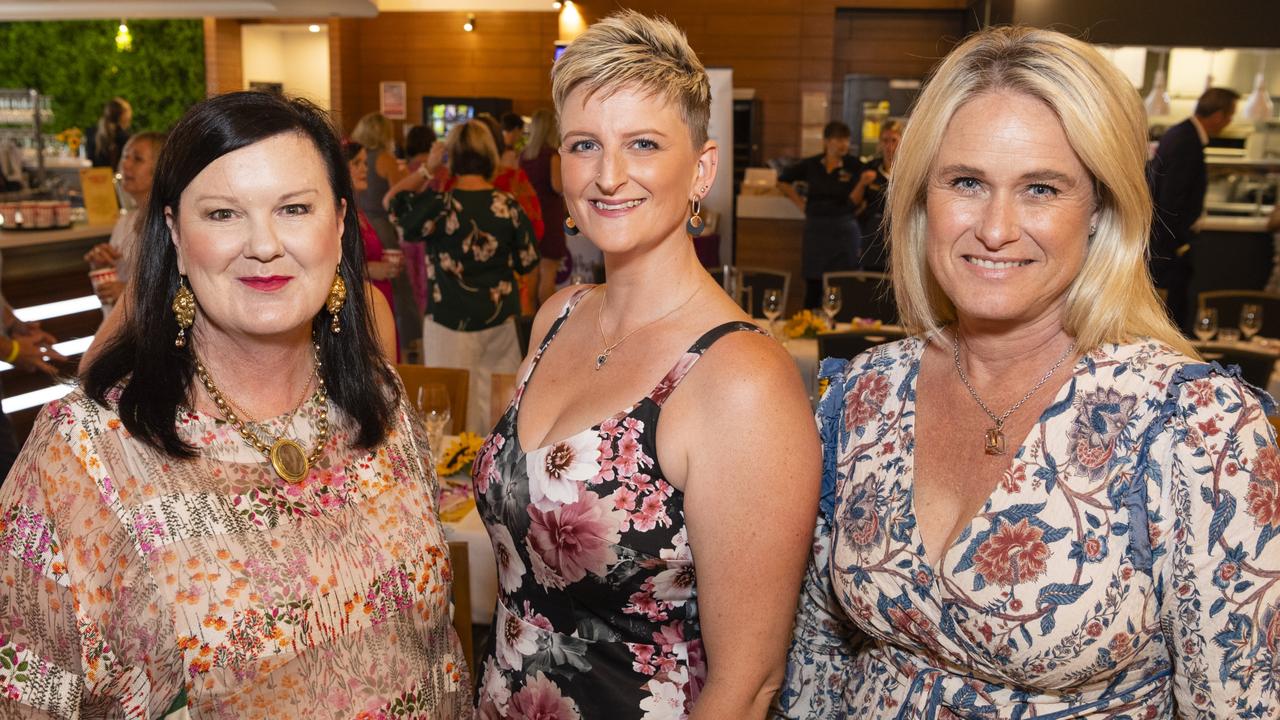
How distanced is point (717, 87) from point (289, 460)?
880cm

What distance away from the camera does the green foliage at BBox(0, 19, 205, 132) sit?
1750cm

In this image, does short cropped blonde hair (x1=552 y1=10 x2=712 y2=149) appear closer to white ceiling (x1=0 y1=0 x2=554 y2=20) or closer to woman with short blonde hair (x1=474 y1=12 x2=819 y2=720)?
woman with short blonde hair (x1=474 y1=12 x2=819 y2=720)

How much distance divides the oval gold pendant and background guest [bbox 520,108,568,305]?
7.26 m

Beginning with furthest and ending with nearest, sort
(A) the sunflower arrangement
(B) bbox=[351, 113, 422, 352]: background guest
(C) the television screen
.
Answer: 1. (C) the television screen
2. (B) bbox=[351, 113, 422, 352]: background guest
3. (A) the sunflower arrangement

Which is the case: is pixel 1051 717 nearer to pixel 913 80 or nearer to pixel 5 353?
pixel 5 353

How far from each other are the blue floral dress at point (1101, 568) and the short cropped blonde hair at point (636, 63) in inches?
26.4

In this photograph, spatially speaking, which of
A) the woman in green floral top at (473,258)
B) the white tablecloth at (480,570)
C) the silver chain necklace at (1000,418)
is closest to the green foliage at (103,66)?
the woman in green floral top at (473,258)

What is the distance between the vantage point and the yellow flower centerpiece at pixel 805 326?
18.6 ft

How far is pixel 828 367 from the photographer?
1985 millimetres

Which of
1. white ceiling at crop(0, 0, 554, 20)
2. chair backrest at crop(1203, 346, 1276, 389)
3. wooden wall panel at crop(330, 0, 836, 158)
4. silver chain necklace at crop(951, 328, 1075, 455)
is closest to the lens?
silver chain necklace at crop(951, 328, 1075, 455)

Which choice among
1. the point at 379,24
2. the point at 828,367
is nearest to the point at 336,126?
the point at 828,367

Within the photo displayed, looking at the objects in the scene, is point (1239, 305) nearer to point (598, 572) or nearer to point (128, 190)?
point (598, 572)

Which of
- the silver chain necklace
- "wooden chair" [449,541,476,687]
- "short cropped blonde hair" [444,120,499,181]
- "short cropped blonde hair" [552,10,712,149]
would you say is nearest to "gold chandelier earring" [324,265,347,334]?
"short cropped blonde hair" [552,10,712,149]

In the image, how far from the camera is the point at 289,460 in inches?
67.5
